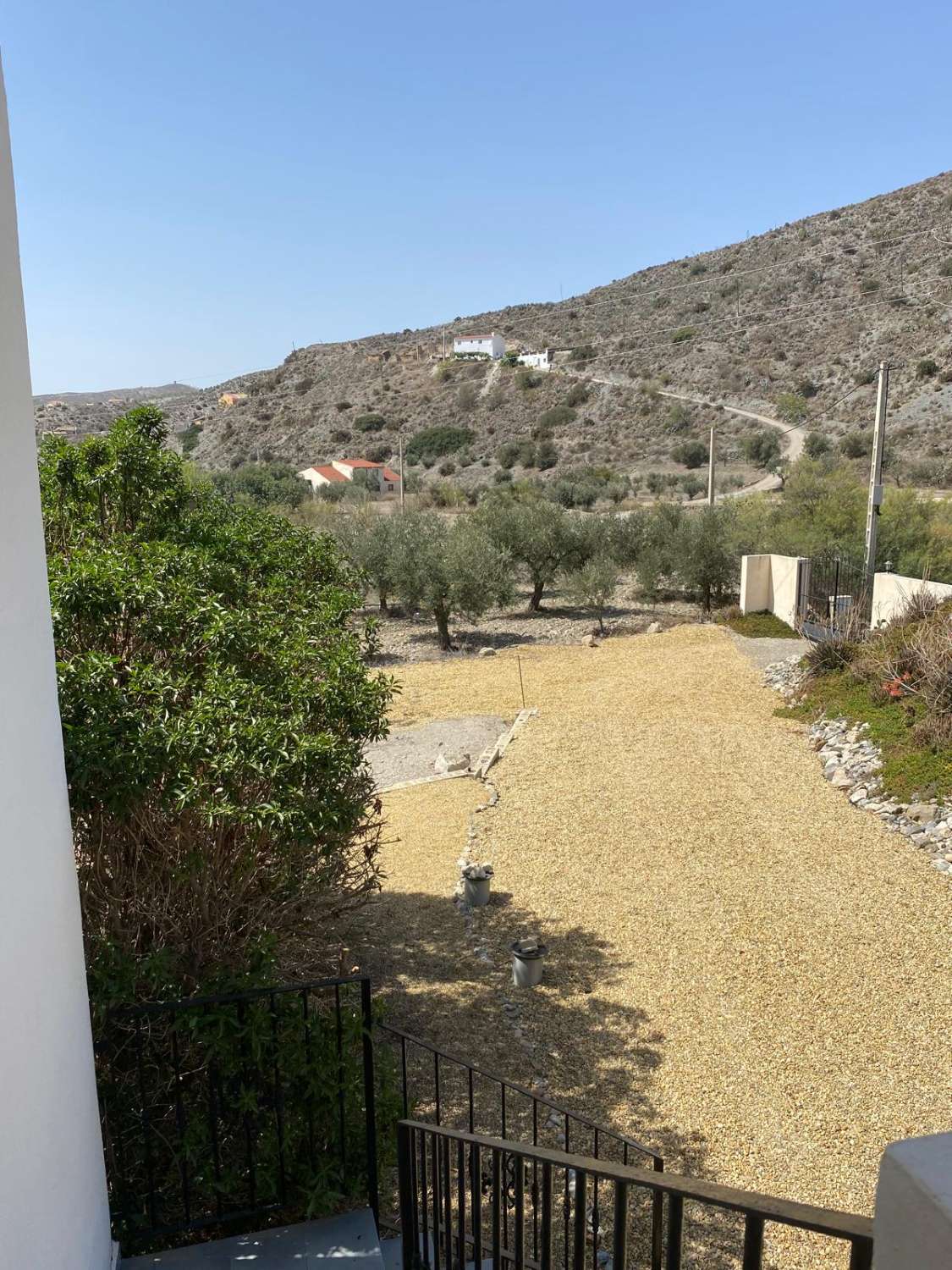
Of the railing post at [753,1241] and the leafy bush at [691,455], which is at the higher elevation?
the leafy bush at [691,455]

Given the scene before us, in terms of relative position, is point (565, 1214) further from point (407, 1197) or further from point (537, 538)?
point (537, 538)

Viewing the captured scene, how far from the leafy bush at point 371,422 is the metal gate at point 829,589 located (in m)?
38.6

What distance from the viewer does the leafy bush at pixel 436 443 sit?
49.1 meters

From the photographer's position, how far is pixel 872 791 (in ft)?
31.1

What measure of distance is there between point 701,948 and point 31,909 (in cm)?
531

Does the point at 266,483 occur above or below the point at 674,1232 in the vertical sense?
above

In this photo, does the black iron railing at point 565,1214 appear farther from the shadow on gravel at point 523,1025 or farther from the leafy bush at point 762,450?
the leafy bush at point 762,450

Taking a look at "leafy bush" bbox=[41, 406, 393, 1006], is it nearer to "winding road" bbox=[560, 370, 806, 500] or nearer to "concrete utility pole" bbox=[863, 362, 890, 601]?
"concrete utility pole" bbox=[863, 362, 890, 601]

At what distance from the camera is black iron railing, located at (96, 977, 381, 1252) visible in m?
3.79

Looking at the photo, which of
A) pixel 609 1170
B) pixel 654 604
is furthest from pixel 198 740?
pixel 654 604

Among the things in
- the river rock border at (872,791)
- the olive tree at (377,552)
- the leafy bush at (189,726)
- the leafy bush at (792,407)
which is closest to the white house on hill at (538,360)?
the leafy bush at (792,407)

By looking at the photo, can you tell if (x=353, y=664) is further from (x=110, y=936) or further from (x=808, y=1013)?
(x=808, y=1013)

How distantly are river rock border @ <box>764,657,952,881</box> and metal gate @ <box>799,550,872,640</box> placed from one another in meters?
3.55

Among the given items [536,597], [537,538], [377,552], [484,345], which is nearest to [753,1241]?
[377,552]
